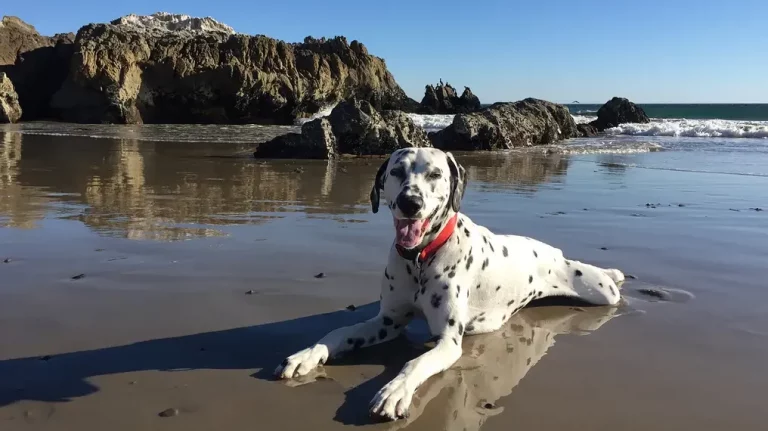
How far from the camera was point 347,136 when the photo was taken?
55.6 feet

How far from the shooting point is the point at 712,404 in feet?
11.5

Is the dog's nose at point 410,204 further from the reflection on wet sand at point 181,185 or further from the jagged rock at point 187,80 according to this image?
the jagged rock at point 187,80

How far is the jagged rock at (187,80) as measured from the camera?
40.6 metres

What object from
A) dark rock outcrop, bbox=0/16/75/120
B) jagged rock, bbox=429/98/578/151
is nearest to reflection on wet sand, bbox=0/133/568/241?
jagged rock, bbox=429/98/578/151

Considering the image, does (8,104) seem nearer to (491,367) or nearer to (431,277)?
(431,277)

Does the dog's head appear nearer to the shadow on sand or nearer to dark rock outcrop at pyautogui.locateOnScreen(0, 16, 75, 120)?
the shadow on sand

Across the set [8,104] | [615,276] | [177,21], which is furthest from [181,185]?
[177,21]

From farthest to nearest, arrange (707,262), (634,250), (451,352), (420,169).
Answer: (634,250) → (707,262) → (420,169) → (451,352)

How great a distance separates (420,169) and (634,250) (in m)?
3.75

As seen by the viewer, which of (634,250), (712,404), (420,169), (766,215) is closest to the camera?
(712,404)

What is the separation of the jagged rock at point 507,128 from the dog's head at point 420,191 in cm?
1589

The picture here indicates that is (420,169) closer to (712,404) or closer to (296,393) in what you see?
(296,393)

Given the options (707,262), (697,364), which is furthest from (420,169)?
(707,262)

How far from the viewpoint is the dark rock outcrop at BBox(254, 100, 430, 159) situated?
16344 millimetres
